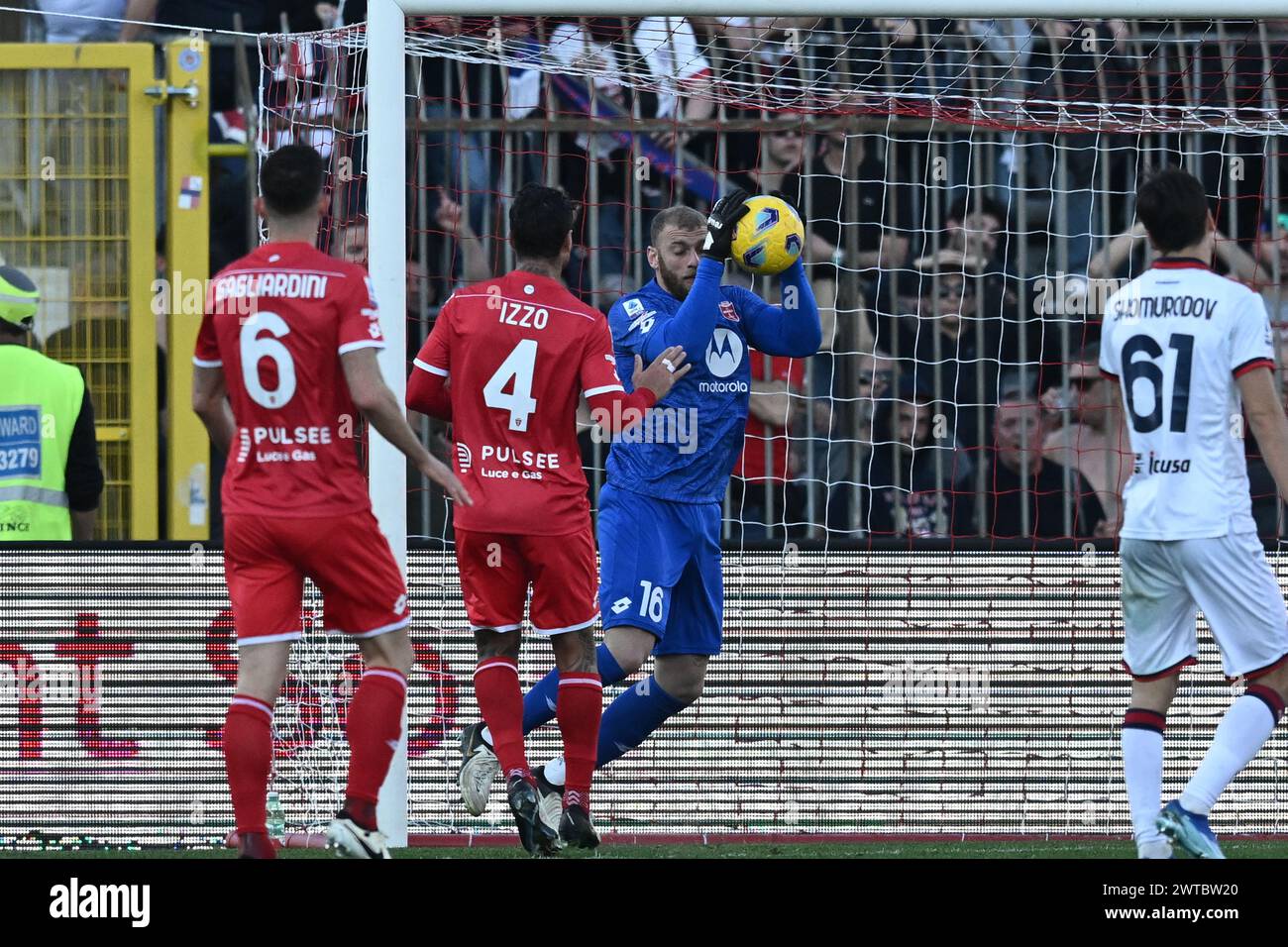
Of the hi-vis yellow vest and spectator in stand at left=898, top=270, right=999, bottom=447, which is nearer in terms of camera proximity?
the hi-vis yellow vest

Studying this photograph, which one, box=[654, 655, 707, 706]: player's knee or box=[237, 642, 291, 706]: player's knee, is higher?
box=[237, 642, 291, 706]: player's knee

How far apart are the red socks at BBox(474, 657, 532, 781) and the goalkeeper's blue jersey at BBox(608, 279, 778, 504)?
0.87 metres

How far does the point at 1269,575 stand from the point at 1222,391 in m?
0.54

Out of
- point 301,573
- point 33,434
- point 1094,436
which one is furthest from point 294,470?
point 1094,436

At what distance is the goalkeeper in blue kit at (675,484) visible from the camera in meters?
6.61

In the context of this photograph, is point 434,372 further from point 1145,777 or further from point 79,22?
point 79,22

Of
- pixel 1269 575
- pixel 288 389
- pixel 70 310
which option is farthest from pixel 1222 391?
pixel 70 310

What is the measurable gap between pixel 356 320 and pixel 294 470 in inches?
17.6

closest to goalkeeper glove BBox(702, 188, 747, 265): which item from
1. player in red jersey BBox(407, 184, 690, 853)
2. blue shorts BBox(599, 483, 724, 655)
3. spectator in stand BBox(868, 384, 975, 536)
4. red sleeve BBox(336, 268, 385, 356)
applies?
player in red jersey BBox(407, 184, 690, 853)

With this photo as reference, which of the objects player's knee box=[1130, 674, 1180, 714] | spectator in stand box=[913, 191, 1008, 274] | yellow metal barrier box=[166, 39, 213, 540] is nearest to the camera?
player's knee box=[1130, 674, 1180, 714]

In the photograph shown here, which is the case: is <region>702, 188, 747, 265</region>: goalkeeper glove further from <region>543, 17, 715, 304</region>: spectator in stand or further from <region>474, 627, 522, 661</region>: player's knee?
<region>543, 17, 715, 304</region>: spectator in stand

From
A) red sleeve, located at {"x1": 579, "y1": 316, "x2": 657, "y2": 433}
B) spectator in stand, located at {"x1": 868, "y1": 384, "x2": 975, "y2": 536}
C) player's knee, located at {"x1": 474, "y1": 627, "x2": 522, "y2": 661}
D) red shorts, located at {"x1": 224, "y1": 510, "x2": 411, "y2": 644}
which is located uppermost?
red sleeve, located at {"x1": 579, "y1": 316, "x2": 657, "y2": 433}

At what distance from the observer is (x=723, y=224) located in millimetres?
6469

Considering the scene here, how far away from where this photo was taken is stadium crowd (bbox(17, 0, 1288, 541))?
8.93 meters
